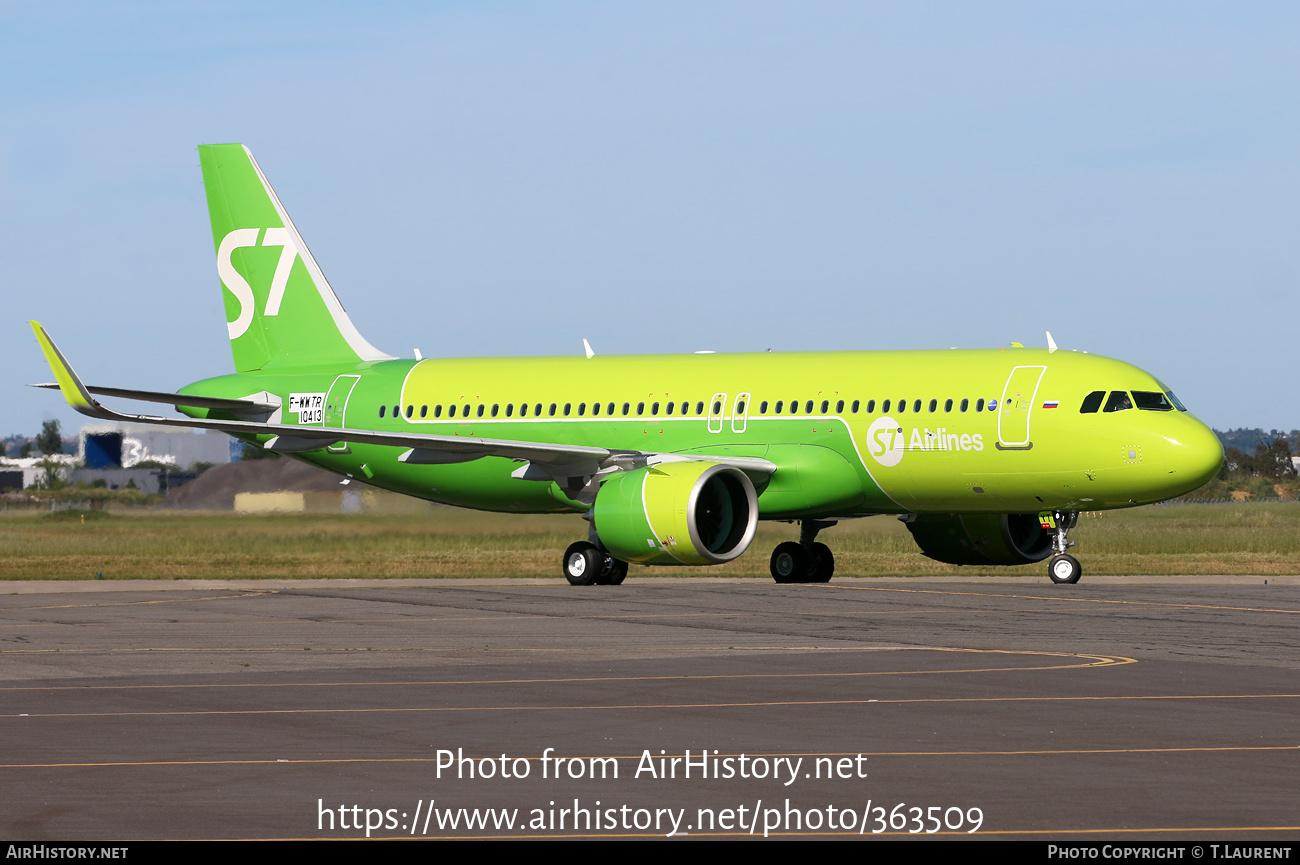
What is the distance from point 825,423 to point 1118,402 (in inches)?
199

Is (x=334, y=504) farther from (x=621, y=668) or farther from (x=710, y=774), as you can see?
(x=710, y=774)

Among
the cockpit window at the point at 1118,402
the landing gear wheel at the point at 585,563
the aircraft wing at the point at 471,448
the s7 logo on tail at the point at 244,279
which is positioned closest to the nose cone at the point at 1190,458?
the cockpit window at the point at 1118,402

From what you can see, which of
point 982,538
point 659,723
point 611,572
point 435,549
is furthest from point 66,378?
point 659,723

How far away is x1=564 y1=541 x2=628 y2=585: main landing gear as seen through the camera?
1225 inches

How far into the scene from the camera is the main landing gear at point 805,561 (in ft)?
107

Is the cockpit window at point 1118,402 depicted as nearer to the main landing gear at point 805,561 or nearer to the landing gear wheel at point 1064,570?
the landing gear wheel at point 1064,570

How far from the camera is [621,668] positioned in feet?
55.8

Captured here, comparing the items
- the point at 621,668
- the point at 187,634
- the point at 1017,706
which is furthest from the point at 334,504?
the point at 1017,706

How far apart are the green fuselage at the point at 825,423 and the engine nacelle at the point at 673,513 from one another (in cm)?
121

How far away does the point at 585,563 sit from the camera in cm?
3111

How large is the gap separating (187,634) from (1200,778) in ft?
46.3

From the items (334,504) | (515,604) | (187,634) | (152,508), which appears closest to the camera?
(187,634)

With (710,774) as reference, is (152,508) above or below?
above

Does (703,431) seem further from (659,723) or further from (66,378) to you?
(659,723)
